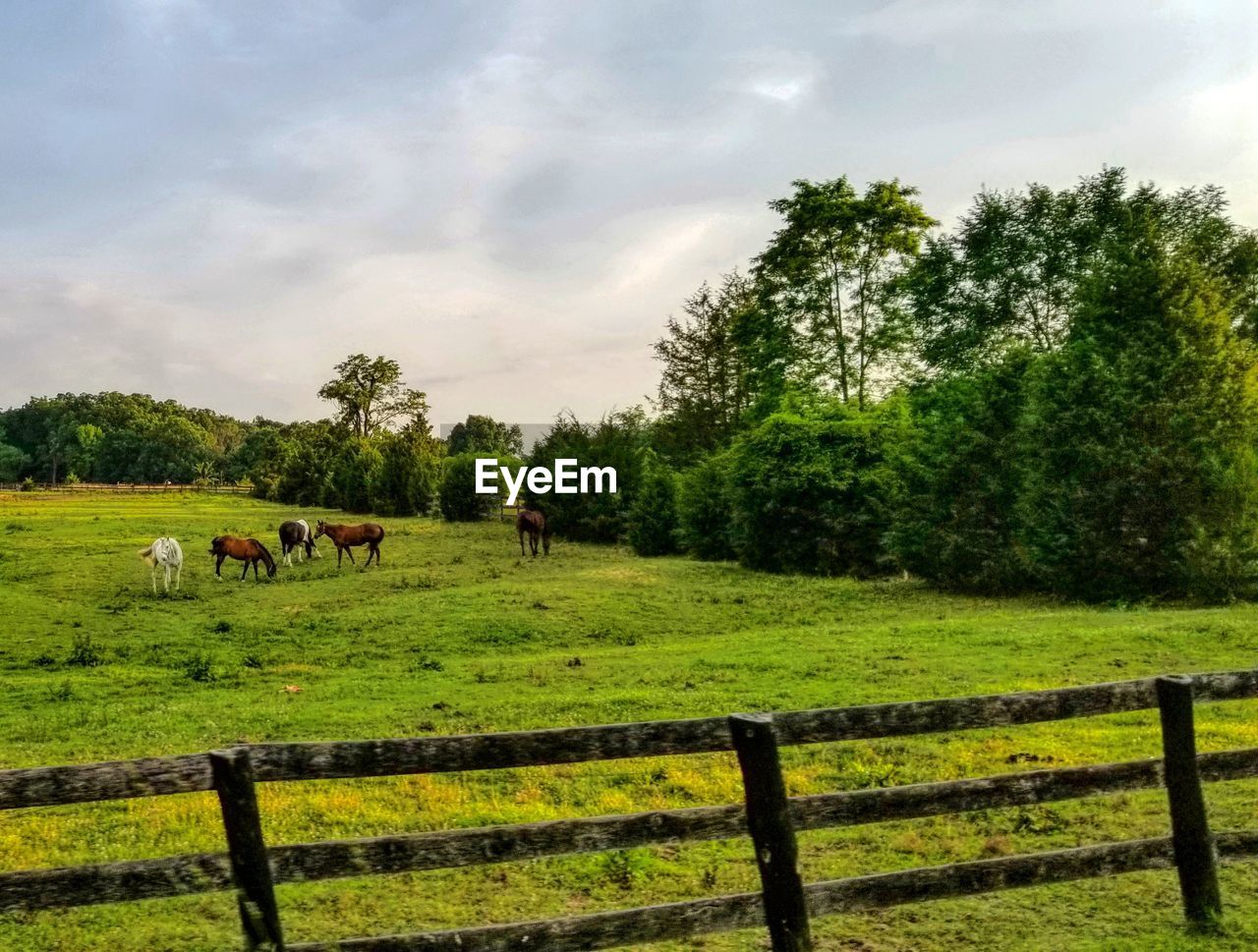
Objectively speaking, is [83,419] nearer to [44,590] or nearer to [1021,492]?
[44,590]

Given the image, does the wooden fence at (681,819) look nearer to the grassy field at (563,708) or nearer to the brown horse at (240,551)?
the grassy field at (563,708)

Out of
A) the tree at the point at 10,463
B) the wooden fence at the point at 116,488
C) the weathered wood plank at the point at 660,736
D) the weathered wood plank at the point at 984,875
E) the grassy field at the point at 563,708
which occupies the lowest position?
the grassy field at the point at 563,708

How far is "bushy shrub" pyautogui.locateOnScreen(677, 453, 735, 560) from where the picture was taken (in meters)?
42.8

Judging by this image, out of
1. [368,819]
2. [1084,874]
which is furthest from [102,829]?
[1084,874]

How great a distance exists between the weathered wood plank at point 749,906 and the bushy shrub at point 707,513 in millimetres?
36491

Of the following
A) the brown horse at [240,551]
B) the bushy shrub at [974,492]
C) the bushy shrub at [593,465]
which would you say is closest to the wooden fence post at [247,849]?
the bushy shrub at [974,492]

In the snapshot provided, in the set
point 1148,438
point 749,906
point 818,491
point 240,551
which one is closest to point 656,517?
point 818,491

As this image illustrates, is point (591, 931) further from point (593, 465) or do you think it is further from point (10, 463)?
point (10, 463)

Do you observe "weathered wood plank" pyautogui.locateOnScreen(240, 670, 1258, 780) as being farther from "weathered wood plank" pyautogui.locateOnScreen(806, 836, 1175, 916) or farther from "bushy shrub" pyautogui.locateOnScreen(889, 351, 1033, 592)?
"bushy shrub" pyautogui.locateOnScreen(889, 351, 1033, 592)

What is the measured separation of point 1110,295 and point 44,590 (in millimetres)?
32024

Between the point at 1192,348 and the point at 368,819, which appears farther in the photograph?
the point at 1192,348

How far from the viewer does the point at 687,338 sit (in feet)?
194

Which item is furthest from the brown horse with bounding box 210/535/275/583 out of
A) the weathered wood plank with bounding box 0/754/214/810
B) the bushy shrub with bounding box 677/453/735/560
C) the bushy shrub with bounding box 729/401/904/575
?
the weathered wood plank with bounding box 0/754/214/810

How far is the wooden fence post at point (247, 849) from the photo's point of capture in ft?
13.9
